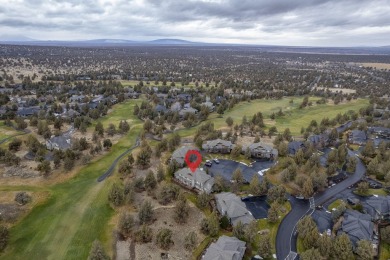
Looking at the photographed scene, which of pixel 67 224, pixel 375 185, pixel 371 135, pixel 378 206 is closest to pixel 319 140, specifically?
pixel 375 185

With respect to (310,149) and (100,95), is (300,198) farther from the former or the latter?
(100,95)

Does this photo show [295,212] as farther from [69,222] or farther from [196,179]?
[69,222]

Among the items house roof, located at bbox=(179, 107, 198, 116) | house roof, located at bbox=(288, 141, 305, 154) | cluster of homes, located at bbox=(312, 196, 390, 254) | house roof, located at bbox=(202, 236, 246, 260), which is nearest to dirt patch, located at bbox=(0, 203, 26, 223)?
house roof, located at bbox=(202, 236, 246, 260)

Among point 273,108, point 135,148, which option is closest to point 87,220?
point 135,148

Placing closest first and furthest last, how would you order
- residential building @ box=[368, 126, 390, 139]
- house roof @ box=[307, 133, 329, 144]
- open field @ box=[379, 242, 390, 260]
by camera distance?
open field @ box=[379, 242, 390, 260] → house roof @ box=[307, 133, 329, 144] → residential building @ box=[368, 126, 390, 139]

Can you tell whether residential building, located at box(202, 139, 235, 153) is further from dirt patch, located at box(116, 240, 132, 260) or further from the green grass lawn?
dirt patch, located at box(116, 240, 132, 260)

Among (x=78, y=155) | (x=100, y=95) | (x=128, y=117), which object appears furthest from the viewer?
(x=100, y=95)
